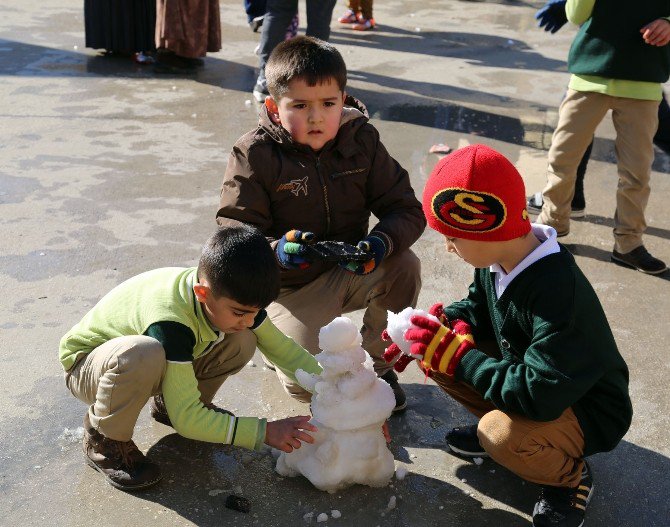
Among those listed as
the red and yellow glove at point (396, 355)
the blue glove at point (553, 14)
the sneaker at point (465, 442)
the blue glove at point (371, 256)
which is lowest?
the sneaker at point (465, 442)

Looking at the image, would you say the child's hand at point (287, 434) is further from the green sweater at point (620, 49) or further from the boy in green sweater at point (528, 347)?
the green sweater at point (620, 49)

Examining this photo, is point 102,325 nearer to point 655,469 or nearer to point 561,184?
point 655,469

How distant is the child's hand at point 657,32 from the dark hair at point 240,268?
2618mm

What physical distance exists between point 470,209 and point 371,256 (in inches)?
26.6

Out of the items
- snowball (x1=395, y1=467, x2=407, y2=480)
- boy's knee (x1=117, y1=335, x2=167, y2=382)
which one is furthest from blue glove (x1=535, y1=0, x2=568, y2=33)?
boy's knee (x1=117, y1=335, x2=167, y2=382)

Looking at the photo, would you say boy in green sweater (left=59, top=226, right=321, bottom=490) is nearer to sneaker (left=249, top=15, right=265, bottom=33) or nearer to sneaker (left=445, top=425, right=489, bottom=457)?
sneaker (left=445, top=425, right=489, bottom=457)

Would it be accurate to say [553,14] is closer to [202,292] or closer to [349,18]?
[202,292]

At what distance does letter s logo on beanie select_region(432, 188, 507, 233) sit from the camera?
2.49 metres

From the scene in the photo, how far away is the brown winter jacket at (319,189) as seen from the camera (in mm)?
3252

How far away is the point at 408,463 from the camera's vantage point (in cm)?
293

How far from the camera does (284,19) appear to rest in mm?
6711

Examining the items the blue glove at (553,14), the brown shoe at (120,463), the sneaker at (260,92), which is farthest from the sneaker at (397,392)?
the sneaker at (260,92)

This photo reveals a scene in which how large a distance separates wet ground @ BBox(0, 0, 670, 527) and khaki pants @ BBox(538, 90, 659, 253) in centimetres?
28

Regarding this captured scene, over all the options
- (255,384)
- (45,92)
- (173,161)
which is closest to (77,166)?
(173,161)
